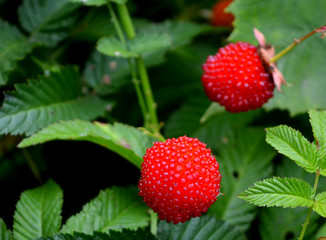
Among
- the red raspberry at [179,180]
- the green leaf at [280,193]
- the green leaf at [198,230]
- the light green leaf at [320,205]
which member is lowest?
the green leaf at [198,230]

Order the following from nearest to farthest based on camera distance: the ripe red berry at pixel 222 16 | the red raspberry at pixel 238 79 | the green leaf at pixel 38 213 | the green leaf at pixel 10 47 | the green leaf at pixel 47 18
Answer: the green leaf at pixel 38 213, the red raspberry at pixel 238 79, the green leaf at pixel 10 47, the green leaf at pixel 47 18, the ripe red berry at pixel 222 16

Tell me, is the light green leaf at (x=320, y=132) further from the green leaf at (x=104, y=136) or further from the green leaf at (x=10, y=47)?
the green leaf at (x=10, y=47)

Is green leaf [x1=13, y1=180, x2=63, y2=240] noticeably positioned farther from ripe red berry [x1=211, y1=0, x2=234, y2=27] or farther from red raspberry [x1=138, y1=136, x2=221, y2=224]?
ripe red berry [x1=211, y1=0, x2=234, y2=27]

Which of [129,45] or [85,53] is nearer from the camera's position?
[129,45]

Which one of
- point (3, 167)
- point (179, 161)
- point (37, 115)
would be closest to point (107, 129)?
point (37, 115)

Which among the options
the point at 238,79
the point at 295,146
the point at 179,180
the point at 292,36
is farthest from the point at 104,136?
the point at 292,36

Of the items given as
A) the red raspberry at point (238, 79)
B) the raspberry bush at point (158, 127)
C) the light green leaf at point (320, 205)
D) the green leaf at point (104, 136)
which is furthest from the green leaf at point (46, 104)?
the light green leaf at point (320, 205)

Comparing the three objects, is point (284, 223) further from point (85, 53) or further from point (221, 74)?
point (85, 53)
